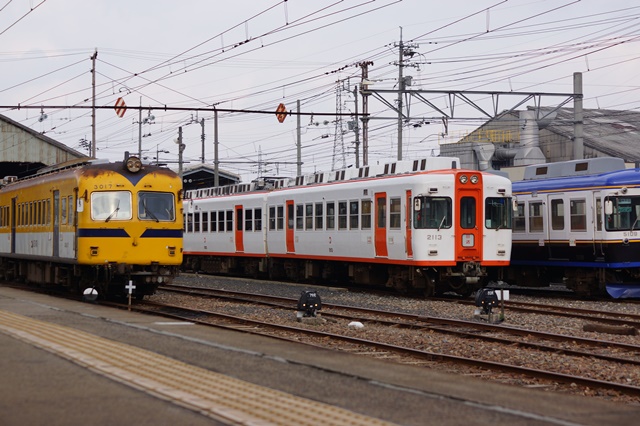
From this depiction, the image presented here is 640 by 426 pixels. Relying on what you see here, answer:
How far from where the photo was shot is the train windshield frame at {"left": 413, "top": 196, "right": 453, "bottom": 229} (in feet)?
79.8

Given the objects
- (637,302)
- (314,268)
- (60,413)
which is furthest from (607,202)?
(60,413)

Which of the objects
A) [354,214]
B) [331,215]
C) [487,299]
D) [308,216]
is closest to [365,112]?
[308,216]

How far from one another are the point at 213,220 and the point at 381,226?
558 inches

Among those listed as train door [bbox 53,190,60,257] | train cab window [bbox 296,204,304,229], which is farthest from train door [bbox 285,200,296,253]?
train door [bbox 53,190,60,257]

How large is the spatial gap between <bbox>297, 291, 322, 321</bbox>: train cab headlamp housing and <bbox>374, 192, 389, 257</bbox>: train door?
22.6 feet

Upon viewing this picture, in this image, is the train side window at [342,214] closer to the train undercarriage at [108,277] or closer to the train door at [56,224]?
the train undercarriage at [108,277]

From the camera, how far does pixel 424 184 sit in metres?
24.3

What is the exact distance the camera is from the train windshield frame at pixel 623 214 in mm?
24484

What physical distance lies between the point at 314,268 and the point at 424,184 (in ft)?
25.4

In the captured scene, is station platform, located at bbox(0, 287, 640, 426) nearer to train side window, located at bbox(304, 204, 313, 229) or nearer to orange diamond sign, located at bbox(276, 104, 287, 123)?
train side window, located at bbox(304, 204, 313, 229)

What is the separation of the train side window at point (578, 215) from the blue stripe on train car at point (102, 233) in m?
11.5

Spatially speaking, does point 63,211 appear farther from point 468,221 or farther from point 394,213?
point 468,221

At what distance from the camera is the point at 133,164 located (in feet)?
73.3

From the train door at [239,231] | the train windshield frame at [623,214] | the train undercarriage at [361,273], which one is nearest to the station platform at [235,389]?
the train undercarriage at [361,273]
